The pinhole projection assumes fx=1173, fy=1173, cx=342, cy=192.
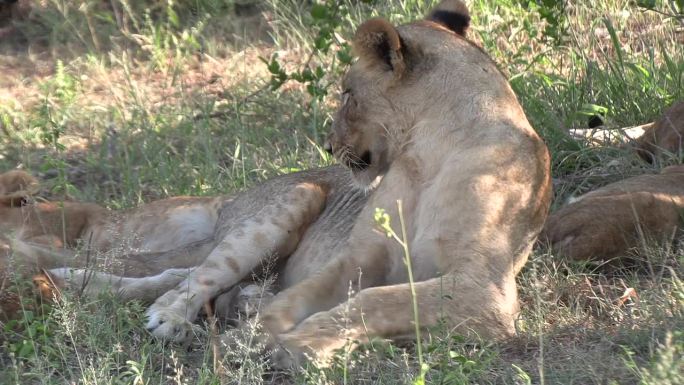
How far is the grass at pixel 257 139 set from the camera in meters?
3.79

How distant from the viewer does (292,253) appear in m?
5.44

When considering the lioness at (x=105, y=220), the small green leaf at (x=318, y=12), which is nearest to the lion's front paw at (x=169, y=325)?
the lioness at (x=105, y=220)

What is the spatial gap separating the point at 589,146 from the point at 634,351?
274 centimetres

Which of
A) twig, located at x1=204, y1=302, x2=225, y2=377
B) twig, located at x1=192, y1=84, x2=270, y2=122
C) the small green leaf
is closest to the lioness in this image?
the small green leaf

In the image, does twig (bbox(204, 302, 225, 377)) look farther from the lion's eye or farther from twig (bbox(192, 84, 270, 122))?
twig (bbox(192, 84, 270, 122))

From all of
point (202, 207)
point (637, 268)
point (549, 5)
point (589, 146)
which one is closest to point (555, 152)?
point (589, 146)

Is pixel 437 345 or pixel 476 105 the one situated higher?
pixel 476 105

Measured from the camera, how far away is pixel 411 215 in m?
4.67

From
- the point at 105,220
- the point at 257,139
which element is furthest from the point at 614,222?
the point at 257,139

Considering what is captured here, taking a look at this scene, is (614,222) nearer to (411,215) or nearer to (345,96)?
(411,215)

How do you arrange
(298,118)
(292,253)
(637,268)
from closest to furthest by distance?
(637,268) < (292,253) < (298,118)

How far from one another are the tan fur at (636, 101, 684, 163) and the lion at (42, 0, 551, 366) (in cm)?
149

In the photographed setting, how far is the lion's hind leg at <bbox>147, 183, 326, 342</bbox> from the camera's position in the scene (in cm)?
482

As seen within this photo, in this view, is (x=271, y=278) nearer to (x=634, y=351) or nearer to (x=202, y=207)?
(x=202, y=207)
